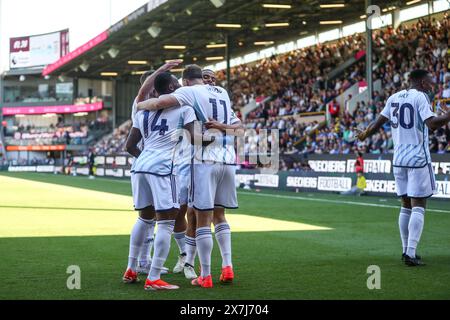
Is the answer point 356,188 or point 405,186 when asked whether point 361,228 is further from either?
point 356,188

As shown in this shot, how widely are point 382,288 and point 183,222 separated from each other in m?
2.90

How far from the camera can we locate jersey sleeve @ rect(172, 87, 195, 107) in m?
7.46

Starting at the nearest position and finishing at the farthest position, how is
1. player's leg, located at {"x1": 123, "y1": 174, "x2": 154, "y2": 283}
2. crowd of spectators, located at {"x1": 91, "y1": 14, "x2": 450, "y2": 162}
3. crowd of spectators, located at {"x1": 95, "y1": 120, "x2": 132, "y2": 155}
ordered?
player's leg, located at {"x1": 123, "y1": 174, "x2": 154, "y2": 283}
crowd of spectators, located at {"x1": 91, "y1": 14, "x2": 450, "y2": 162}
crowd of spectators, located at {"x1": 95, "y1": 120, "x2": 132, "y2": 155}

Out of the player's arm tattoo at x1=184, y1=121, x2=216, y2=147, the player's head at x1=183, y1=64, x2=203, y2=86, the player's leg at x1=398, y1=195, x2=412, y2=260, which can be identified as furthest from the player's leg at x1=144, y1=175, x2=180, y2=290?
the player's leg at x1=398, y1=195, x2=412, y2=260

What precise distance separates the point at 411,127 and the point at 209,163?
322 centimetres

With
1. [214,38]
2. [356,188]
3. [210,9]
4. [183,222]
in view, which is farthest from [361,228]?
[214,38]

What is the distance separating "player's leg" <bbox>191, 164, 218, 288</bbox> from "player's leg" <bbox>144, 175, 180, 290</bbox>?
0.26 metres

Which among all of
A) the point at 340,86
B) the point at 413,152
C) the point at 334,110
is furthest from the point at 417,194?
the point at 340,86

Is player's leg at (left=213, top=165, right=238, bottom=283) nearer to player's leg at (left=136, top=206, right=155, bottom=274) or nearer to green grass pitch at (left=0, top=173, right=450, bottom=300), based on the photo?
green grass pitch at (left=0, top=173, right=450, bottom=300)

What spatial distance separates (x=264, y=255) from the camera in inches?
406

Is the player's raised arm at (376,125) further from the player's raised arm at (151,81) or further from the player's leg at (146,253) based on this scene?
the player's leg at (146,253)

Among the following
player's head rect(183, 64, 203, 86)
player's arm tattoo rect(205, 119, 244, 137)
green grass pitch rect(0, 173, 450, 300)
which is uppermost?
player's head rect(183, 64, 203, 86)

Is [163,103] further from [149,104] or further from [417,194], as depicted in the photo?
[417,194]

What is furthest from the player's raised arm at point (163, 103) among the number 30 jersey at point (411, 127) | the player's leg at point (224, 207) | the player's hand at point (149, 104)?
the number 30 jersey at point (411, 127)
